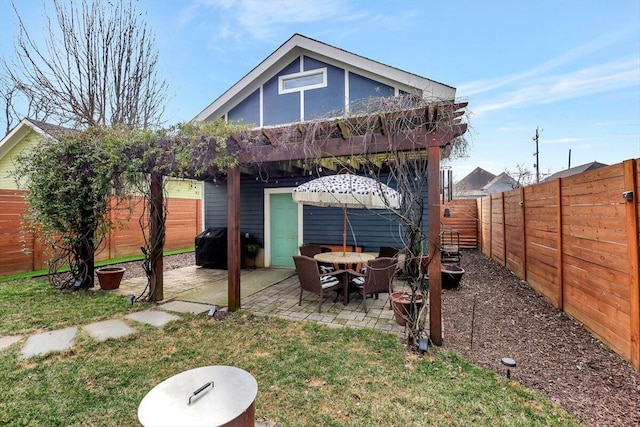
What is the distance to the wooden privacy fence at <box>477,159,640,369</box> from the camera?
2787 millimetres

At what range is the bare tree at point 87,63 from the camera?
28.7 ft

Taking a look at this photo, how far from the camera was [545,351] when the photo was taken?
328 cm

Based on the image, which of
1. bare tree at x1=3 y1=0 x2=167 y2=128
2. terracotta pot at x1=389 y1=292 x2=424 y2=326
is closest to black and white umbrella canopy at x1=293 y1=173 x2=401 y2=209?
terracotta pot at x1=389 y1=292 x2=424 y2=326

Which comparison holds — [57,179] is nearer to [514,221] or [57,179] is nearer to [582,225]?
[582,225]

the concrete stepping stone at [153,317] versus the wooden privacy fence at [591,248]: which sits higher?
the wooden privacy fence at [591,248]

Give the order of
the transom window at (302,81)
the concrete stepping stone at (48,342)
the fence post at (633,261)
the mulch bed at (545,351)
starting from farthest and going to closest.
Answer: the transom window at (302,81) → the concrete stepping stone at (48,342) → the fence post at (633,261) → the mulch bed at (545,351)

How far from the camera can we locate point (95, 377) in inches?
109

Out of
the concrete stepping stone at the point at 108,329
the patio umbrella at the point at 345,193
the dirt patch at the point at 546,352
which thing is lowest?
the dirt patch at the point at 546,352

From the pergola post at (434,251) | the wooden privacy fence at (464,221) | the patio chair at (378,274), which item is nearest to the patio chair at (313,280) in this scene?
the patio chair at (378,274)

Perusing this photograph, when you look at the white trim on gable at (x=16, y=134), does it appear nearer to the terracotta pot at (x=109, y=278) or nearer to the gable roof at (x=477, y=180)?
the terracotta pot at (x=109, y=278)

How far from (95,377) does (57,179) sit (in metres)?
3.98

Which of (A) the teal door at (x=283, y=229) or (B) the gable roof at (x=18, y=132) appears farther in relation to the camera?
(B) the gable roof at (x=18, y=132)

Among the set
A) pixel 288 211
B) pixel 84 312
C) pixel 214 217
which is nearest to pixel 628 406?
pixel 84 312

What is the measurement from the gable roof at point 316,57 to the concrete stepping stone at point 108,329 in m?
6.37
